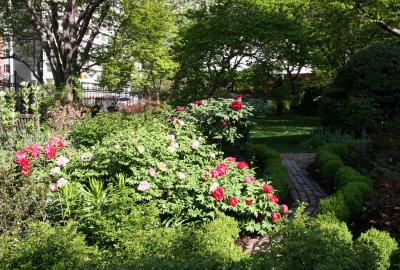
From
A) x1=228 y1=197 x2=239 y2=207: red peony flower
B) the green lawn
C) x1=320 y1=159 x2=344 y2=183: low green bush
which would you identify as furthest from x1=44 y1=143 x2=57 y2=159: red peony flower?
the green lawn

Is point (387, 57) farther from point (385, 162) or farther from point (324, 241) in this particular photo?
point (324, 241)

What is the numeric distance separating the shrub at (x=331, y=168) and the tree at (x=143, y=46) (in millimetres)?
14907

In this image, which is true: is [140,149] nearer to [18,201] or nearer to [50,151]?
[50,151]

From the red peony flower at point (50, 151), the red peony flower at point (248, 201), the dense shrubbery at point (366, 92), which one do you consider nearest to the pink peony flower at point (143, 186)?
the red peony flower at point (248, 201)

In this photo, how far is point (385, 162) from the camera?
8867mm

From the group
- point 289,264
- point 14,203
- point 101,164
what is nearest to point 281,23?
point 101,164

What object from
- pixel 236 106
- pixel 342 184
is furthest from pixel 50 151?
pixel 342 184

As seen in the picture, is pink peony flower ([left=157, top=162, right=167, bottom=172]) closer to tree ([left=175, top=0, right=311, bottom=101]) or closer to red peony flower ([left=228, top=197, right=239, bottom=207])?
red peony flower ([left=228, top=197, right=239, bottom=207])

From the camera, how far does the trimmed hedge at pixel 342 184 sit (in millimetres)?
5797

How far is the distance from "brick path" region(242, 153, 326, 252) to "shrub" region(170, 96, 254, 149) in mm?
1478

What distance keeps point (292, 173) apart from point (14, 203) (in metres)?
6.53

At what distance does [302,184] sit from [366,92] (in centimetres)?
486

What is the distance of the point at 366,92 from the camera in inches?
504

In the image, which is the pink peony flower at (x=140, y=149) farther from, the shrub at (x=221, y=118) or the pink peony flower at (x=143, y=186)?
the shrub at (x=221, y=118)
